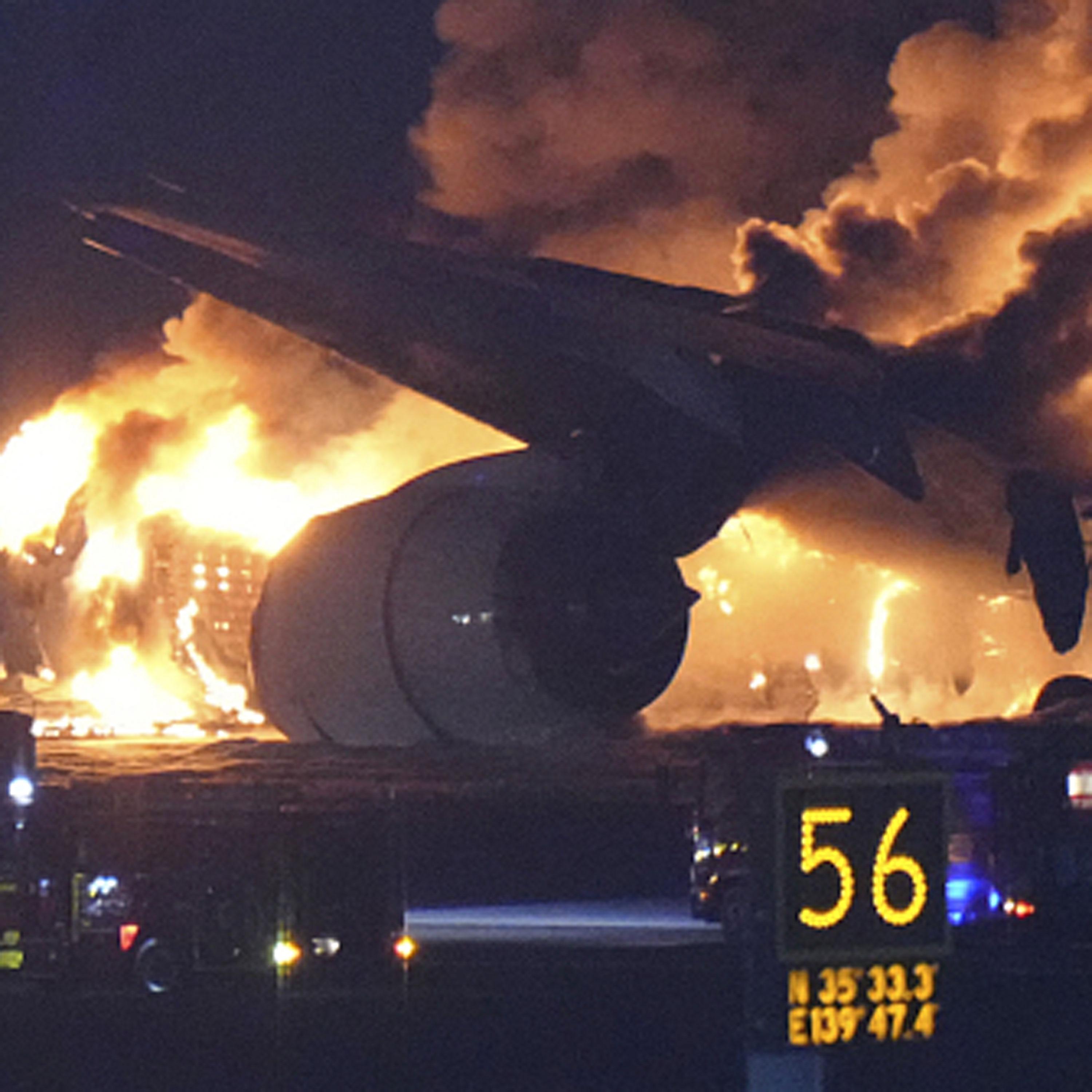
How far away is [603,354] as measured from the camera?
32781 mm

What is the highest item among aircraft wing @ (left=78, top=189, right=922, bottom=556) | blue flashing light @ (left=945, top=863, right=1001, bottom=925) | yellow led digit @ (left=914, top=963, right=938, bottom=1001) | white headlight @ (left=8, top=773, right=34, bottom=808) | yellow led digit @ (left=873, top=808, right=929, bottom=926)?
aircraft wing @ (left=78, top=189, right=922, bottom=556)

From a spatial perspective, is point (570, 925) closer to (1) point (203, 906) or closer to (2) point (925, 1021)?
(1) point (203, 906)

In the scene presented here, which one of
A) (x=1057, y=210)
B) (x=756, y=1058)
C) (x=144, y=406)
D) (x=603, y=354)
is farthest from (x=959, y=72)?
(x=756, y=1058)

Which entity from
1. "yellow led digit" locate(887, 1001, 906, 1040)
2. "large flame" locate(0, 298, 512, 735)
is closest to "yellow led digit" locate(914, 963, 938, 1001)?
"yellow led digit" locate(887, 1001, 906, 1040)

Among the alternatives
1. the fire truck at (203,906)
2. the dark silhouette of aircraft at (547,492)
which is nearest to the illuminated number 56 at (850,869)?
the fire truck at (203,906)

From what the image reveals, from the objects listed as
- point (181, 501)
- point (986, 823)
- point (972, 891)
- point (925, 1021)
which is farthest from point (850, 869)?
point (181, 501)

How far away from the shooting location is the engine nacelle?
32.1 m

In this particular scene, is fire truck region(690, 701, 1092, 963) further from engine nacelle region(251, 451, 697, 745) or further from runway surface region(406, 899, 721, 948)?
engine nacelle region(251, 451, 697, 745)

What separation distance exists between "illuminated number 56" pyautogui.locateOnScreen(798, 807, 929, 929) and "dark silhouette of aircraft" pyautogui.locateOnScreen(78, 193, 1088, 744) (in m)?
19.8

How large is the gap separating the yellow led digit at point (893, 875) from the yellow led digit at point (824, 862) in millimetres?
84

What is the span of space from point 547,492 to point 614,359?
7.88ft

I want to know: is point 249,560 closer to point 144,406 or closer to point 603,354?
point 144,406

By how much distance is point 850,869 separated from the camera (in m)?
12.1

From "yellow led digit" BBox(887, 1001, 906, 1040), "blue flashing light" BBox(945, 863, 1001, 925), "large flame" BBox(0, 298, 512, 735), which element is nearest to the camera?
"yellow led digit" BBox(887, 1001, 906, 1040)
